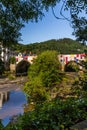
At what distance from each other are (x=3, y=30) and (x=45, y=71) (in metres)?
12.2

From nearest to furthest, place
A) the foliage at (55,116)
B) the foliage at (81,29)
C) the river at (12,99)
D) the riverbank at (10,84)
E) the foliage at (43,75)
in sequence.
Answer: the foliage at (55,116) → the foliage at (81,29) → the foliage at (43,75) → the river at (12,99) → the riverbank at (10,84)

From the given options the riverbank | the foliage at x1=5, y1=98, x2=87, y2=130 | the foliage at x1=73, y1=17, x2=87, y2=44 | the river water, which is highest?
the foliage at x1=73, y1=17, x2=87, y2=44

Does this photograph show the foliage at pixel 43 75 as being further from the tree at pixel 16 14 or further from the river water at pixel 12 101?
the tree at pixel 16 14

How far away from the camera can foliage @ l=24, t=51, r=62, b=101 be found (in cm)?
1678

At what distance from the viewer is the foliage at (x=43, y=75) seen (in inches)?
661

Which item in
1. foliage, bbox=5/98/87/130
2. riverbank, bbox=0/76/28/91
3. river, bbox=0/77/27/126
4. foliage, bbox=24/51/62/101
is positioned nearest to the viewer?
foliage, bbox=5/98/87/130

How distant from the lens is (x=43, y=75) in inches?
715

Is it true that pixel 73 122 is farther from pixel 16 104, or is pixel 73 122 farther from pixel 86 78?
pixel 16 104

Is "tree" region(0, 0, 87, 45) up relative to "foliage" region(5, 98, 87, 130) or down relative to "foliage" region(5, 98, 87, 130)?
up

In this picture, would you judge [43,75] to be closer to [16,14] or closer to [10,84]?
[10,84]

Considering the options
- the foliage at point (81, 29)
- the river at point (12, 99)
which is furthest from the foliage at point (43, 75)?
the foliage at point (81, 29)

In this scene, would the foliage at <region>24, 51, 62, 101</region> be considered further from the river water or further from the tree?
the tree

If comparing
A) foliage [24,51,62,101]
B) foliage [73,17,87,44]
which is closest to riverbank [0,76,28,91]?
foliage [24,51,62,101]

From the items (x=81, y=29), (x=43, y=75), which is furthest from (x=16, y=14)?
(x=43, y=75)
